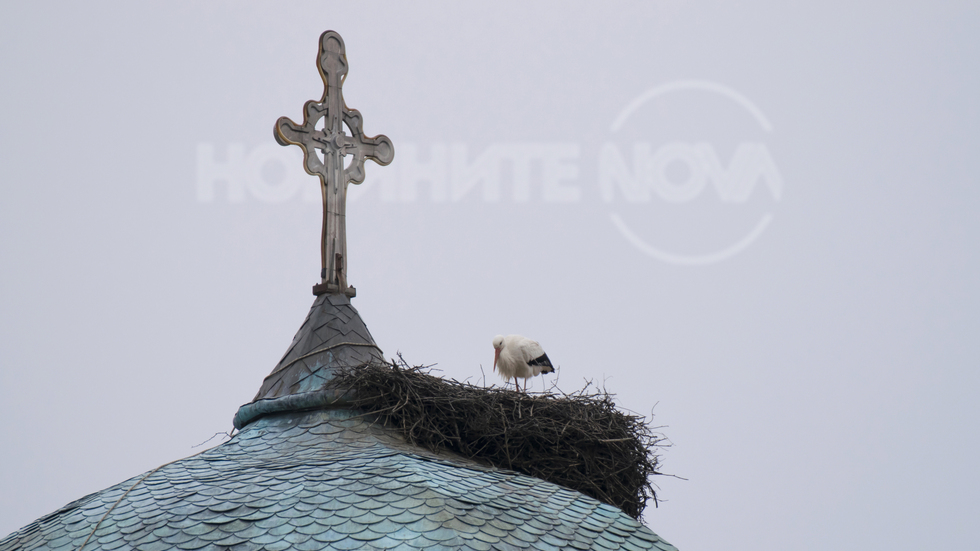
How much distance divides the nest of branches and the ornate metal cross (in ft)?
4.69

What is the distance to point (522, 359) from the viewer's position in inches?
534

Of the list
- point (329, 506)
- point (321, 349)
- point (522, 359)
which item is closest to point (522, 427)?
point (321, 349)

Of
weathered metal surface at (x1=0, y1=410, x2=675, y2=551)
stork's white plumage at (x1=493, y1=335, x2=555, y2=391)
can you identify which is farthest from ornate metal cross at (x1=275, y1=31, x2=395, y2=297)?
stork's white plumage at (x1=493, y1=335, x2=555, y2=391)

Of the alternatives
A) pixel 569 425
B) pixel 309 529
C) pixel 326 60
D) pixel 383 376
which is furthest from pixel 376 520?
pixel 326 60

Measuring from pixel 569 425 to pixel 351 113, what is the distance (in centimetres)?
362

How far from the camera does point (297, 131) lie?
1052 centimetres

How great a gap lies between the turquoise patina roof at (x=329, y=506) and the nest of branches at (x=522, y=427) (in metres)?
0.26

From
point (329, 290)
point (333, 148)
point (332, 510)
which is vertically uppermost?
point (333, 148)

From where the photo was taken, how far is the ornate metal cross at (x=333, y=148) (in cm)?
1027

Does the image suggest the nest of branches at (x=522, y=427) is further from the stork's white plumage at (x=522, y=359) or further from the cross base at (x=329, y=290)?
the stork's white plumage at (x=522, y=359)

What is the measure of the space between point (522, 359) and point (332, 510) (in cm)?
670

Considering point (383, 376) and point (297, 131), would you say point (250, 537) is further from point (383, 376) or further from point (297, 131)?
point (297, 131)

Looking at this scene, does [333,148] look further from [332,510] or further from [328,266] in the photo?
[332,510]

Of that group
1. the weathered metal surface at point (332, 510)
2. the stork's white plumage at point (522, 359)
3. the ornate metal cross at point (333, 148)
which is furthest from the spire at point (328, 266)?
the stork's white plumage at point (522, 359)
